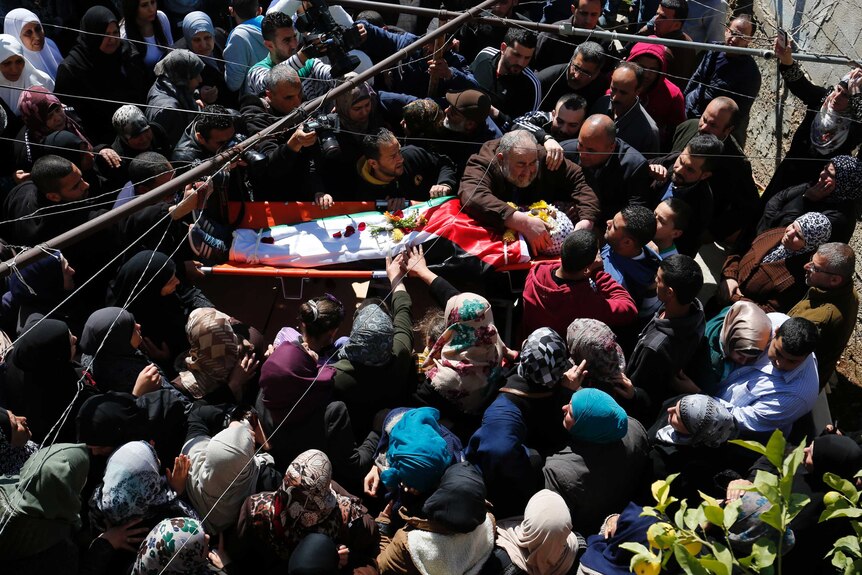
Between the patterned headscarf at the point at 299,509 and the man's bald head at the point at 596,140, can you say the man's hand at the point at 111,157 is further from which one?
the man's bald head at the point at 596,140

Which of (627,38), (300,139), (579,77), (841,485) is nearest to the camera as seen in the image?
(841,485)

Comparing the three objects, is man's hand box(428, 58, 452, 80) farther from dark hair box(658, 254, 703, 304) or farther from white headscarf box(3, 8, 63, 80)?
white headscarf box(3, 8, 63, 80)

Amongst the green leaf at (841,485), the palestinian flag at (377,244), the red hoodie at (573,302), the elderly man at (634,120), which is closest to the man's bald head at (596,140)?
the elderly man at (634,120)

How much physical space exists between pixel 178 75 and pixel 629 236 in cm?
384

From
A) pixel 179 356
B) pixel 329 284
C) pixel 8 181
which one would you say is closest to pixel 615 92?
pixel 329 284

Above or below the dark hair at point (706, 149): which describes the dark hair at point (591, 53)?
above

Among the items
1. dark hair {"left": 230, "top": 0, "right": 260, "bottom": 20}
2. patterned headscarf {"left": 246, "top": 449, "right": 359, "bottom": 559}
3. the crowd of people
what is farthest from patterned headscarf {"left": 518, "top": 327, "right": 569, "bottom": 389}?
dark hair {"left": 230, "top": 0, "right": 260, "bottom": 20}

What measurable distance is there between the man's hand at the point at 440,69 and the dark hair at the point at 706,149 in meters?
2.18

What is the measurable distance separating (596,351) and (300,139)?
2.70m

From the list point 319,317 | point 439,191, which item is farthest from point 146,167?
point 439,191

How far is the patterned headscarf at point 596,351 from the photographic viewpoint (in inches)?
178

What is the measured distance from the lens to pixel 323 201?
19.2ft

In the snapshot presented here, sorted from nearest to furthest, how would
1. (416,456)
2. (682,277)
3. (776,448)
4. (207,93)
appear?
1. (776,448)
2. (416,456)
3. (682,277)
4. (207,93)

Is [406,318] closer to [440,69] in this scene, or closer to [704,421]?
[704,421]
